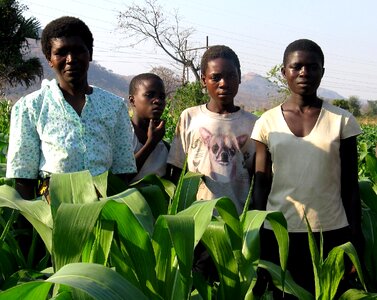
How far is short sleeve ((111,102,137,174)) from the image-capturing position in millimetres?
2109

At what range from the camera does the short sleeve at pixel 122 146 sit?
2.11 m

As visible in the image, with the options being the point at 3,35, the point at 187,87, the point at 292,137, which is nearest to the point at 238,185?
the point at 292,137

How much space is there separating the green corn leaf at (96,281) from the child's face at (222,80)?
1365 millimetres

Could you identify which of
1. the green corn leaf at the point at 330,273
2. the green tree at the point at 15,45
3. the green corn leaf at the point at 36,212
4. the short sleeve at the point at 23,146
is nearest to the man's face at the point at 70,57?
the short sleeve at the point at 23,146

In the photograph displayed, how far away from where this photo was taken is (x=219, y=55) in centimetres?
238

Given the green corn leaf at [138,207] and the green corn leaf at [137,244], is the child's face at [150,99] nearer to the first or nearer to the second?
the green corn leaf at [138,207]

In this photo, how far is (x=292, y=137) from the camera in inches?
80.5

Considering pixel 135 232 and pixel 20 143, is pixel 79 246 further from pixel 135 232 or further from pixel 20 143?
pixel 20 143

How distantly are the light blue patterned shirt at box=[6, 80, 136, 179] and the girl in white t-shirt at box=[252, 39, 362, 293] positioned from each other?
557 mm

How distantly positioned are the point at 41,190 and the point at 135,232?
0.76 metres

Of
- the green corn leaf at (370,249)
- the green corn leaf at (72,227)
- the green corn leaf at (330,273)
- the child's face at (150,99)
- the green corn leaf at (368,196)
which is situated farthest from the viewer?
the child's face at (150,99)

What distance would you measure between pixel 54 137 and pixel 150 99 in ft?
2.19

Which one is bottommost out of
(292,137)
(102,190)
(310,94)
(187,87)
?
(187,87)

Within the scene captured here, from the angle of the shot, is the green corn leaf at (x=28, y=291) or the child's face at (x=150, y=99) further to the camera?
the child's face at (x=150, y=99)
